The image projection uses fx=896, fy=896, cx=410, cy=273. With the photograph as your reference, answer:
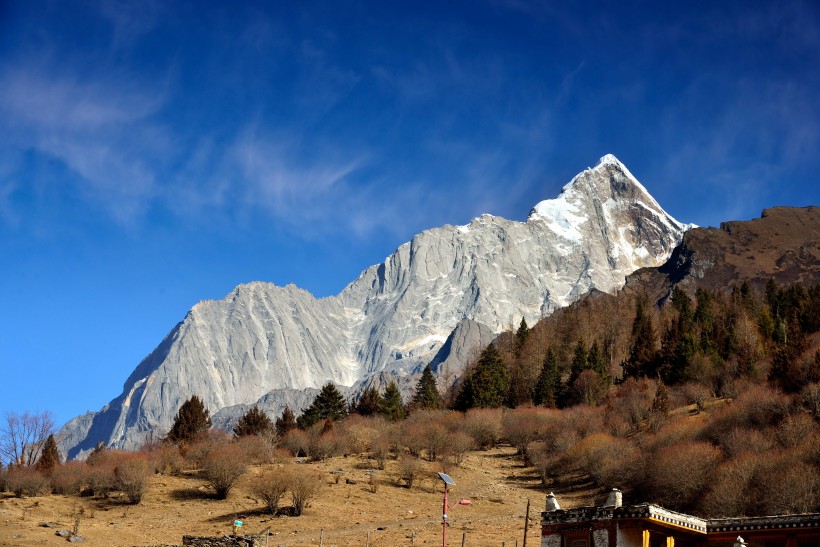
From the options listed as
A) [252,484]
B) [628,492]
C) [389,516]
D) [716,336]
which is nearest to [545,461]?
[628,492]

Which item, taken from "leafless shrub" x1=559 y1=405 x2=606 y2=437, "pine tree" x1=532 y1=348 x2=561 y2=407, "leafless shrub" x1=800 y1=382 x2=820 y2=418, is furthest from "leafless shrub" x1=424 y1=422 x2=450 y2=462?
"leafless shrub" x1=800 y1=382 x2=820 y2=418

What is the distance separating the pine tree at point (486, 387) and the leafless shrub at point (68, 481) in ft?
145

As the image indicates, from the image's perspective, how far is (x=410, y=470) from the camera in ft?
218

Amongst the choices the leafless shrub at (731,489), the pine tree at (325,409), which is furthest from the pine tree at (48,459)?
the leafless shrub at (731,489)

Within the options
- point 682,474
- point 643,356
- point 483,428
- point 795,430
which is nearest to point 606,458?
point 682,474

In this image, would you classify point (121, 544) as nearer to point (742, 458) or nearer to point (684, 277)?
point (742, 458)

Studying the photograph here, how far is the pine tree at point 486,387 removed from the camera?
97.4 meters

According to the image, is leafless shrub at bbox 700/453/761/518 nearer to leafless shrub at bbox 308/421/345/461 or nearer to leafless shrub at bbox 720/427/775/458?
leafless shrub at bbox 720/427/775/458

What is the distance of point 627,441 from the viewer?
237 ft

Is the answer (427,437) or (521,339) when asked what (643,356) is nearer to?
(521,339)

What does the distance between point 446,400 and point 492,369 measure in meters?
13.4

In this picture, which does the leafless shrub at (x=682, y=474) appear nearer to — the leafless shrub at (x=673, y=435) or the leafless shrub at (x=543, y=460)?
the leafless shrub at (x=673, y=435)

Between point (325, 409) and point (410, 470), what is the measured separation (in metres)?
31.6

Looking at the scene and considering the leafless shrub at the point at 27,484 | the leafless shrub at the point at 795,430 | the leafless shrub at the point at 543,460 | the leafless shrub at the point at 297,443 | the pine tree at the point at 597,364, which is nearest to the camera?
the leafless shrub at the point at 795,430
